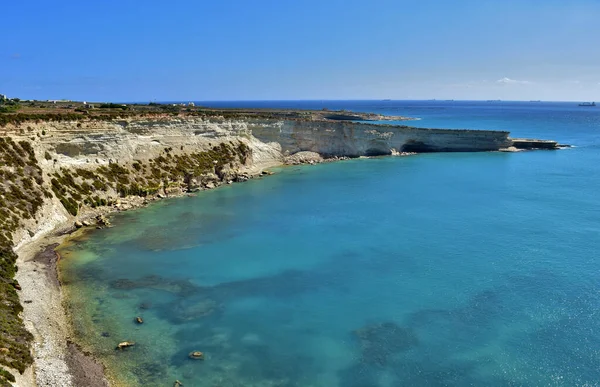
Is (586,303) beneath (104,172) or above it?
beneath

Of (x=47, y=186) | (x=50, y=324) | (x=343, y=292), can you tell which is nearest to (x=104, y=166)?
(x=47, y=186)

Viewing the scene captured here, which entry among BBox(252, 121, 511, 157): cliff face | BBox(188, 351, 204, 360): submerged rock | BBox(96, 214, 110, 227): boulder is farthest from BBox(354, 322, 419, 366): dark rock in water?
BBox(252, 121, 511, 157): cliff face

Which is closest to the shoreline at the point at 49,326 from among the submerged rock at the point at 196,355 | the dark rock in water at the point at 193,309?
the submerged rock at the point at 196,355

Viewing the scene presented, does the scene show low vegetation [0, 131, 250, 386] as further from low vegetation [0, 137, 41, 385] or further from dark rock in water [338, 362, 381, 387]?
dark rock in water [338, 362, 381, 387]

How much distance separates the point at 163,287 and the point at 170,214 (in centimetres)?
1672

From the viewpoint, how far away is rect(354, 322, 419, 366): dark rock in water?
19500 millimetres

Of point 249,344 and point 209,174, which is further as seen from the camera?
point 209,174

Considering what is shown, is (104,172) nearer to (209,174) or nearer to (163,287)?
(209,174)

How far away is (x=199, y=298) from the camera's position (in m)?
25.4

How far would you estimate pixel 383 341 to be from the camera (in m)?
20.7

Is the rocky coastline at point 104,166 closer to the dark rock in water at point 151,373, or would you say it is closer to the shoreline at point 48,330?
the shoreline at point 48,330

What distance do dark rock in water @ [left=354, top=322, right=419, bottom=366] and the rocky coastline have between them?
11538 millimetres

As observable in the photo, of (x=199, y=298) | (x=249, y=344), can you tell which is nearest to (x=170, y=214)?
(x=199, y=298)

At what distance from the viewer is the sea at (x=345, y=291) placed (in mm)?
18891
